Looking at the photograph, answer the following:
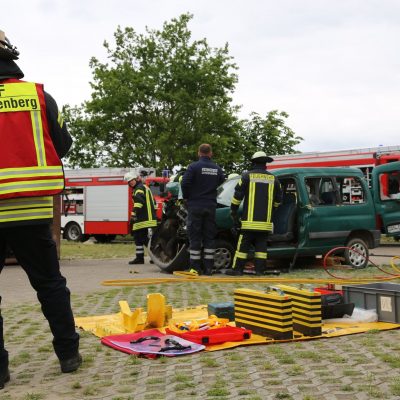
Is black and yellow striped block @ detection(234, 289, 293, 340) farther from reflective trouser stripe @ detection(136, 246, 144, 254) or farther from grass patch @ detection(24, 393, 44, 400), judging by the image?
reflective trouser stripe @ detection(136, 246, 144, 254)

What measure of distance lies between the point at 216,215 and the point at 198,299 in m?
3.42

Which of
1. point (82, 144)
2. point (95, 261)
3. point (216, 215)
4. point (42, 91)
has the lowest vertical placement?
point (95, 261)

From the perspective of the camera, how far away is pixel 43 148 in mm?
4184

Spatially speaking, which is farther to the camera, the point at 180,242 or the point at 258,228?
the point at 180,242

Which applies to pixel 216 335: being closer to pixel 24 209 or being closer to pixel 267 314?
pixel 267 314

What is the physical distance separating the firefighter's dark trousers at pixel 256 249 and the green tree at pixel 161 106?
25.8 metres

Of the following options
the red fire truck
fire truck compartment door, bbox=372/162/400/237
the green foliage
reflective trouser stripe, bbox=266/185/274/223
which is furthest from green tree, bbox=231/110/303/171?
reflective trouser stripe, bbox=266/185/274/223

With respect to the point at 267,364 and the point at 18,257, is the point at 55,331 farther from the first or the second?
the point at 267,364

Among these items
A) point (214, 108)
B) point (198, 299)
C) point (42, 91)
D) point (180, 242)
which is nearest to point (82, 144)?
point (214, 108)

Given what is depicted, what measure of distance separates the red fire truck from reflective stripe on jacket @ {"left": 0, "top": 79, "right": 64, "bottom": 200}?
20.9 m

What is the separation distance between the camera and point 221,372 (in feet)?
14.0

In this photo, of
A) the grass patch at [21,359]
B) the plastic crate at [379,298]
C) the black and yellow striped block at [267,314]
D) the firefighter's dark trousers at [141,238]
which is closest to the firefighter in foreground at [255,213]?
the firefighter's dark trousers at [141,238]

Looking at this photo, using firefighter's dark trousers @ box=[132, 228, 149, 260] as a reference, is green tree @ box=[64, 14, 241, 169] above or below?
above

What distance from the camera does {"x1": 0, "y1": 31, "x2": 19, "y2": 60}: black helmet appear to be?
421 centimetres
